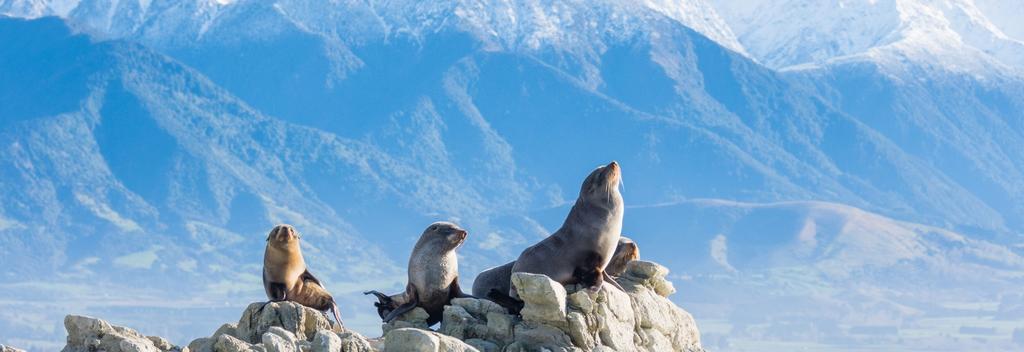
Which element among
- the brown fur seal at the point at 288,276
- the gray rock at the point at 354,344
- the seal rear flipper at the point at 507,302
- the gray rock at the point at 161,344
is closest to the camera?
the gray rock at the point at 354,344

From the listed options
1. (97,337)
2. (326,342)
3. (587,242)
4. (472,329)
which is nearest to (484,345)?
(472,329)

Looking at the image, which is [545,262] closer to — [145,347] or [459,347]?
[459,347]

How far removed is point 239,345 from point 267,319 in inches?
108

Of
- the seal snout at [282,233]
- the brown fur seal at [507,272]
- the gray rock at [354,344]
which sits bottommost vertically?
the gray rock at [354,344]

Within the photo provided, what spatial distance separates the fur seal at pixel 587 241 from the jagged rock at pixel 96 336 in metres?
6.09

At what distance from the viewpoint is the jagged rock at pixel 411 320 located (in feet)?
91.5

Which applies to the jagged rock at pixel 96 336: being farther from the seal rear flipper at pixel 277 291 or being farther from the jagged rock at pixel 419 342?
the seal rear flipper at pixel 277 291

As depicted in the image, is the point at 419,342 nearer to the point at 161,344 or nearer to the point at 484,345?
the point at 484,345

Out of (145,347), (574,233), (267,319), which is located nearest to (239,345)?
(145,347)

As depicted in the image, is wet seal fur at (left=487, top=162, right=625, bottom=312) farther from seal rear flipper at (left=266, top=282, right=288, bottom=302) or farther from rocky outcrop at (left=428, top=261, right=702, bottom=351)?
seal rear flipper at (left=266, top=282, right=288, bottom=302)

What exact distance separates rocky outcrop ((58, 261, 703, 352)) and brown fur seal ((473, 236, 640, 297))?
125cm

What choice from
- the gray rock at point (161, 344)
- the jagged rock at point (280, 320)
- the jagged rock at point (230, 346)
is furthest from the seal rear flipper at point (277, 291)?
the jagged rock at point (230, 346)

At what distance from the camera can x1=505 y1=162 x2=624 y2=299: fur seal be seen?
27.9 m

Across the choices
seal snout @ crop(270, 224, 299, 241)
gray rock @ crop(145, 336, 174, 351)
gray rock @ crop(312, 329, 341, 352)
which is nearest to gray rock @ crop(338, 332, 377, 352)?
gray rock @ crop(312, 329, 341, 352)
